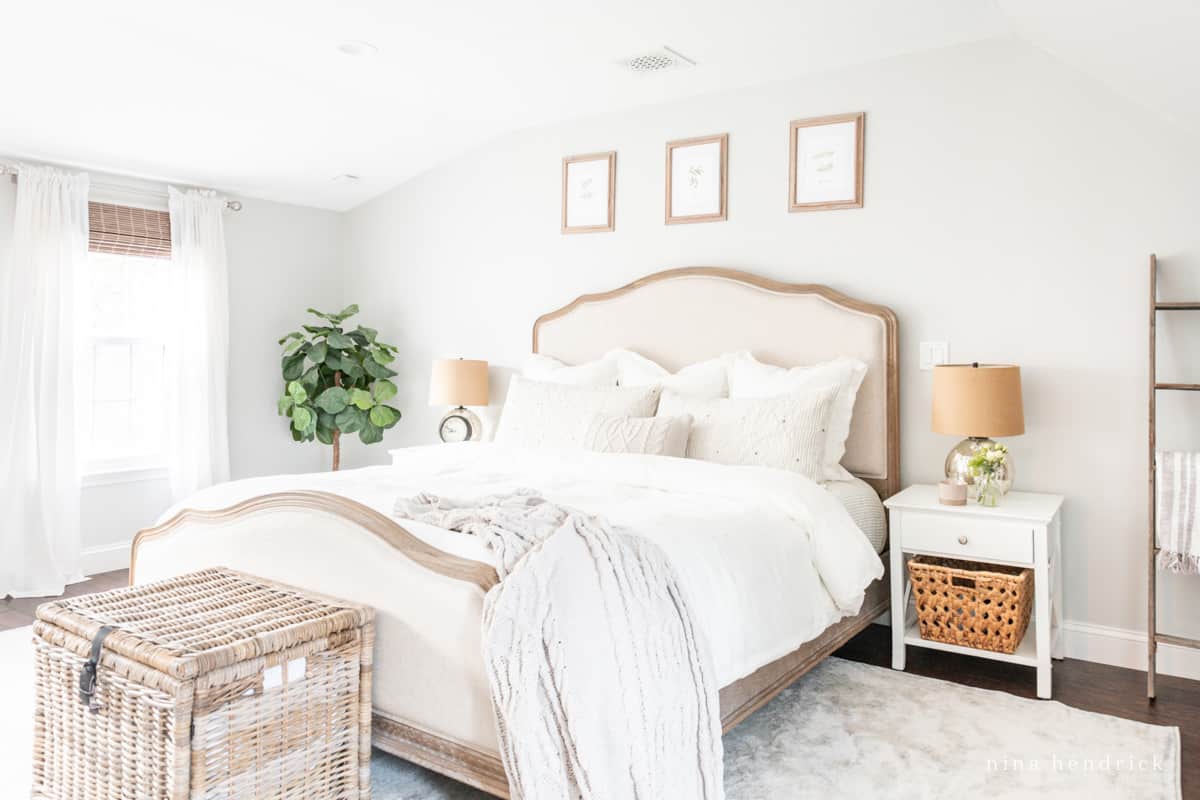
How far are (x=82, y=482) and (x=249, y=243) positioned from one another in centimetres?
162

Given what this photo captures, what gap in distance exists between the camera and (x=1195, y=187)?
305 centimetres

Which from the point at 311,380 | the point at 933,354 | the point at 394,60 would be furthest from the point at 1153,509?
the point at 311,380

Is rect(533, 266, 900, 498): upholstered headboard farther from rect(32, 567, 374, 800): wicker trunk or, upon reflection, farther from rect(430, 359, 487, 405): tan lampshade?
rect(32, 567, 374, 800): wicker trunk

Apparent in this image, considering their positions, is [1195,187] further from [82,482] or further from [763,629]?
[82,482]

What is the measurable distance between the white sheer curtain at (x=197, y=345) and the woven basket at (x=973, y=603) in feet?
12.2

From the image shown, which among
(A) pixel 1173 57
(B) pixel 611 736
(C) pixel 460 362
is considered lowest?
(B) pixel 611 736

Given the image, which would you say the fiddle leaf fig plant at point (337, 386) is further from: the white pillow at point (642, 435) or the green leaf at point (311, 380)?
the white pillow at point (642, 435)

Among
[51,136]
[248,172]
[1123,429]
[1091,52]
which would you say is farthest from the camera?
[248,172]

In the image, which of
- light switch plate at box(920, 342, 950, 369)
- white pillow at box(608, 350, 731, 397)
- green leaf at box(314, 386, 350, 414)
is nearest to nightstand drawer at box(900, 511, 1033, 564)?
light switch plate at box(920, 342, 950, 369)

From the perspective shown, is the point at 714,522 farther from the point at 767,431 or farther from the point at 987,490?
the point at 987,490

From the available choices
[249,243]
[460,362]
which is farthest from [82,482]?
[460,362]

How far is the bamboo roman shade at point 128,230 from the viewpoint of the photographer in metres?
4.46

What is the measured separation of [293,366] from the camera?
514cm

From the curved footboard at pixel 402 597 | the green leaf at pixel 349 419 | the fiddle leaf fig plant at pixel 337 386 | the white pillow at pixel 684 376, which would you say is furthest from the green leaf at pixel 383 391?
the curved footboard at pixel 402 597
